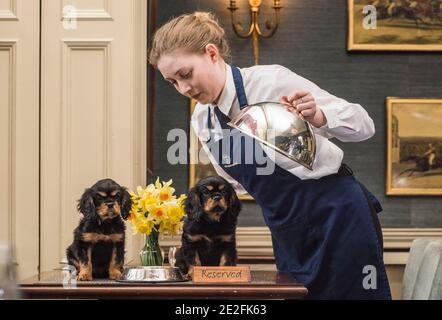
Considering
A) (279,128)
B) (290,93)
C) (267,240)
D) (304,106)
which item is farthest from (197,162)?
(279,128)

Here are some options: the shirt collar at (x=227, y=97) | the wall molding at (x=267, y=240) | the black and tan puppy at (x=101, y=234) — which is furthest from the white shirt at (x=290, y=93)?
the black and tan puppy at (x=101, y=234)

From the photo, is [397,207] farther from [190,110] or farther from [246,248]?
[190,110]

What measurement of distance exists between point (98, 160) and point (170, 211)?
49 centimetres

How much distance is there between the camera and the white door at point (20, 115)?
194cm

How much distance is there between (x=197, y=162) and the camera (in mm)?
2016

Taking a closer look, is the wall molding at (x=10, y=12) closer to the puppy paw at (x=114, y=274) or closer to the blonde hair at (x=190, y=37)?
the blonde hair at (x=190, y=37)

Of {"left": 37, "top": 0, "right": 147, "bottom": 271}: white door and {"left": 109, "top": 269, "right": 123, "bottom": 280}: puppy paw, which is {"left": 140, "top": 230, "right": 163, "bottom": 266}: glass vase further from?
{"left": 37, "top": 0, "right": 147, "bottom": 271}: white door

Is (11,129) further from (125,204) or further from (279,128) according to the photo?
(279,128)

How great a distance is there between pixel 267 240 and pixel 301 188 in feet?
1.02

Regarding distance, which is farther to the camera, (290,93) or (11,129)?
(11,129)

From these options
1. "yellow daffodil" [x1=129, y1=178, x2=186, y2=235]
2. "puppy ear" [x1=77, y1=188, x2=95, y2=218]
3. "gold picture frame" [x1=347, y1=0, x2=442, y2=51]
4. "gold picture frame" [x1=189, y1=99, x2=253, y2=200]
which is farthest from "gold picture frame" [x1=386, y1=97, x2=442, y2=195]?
"puppy ear" [x1=77, y1=188, x2=95, y2=218]

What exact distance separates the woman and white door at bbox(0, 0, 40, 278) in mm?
344

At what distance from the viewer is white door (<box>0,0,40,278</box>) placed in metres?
1.94

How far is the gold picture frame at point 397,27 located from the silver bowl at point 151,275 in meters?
0.79
